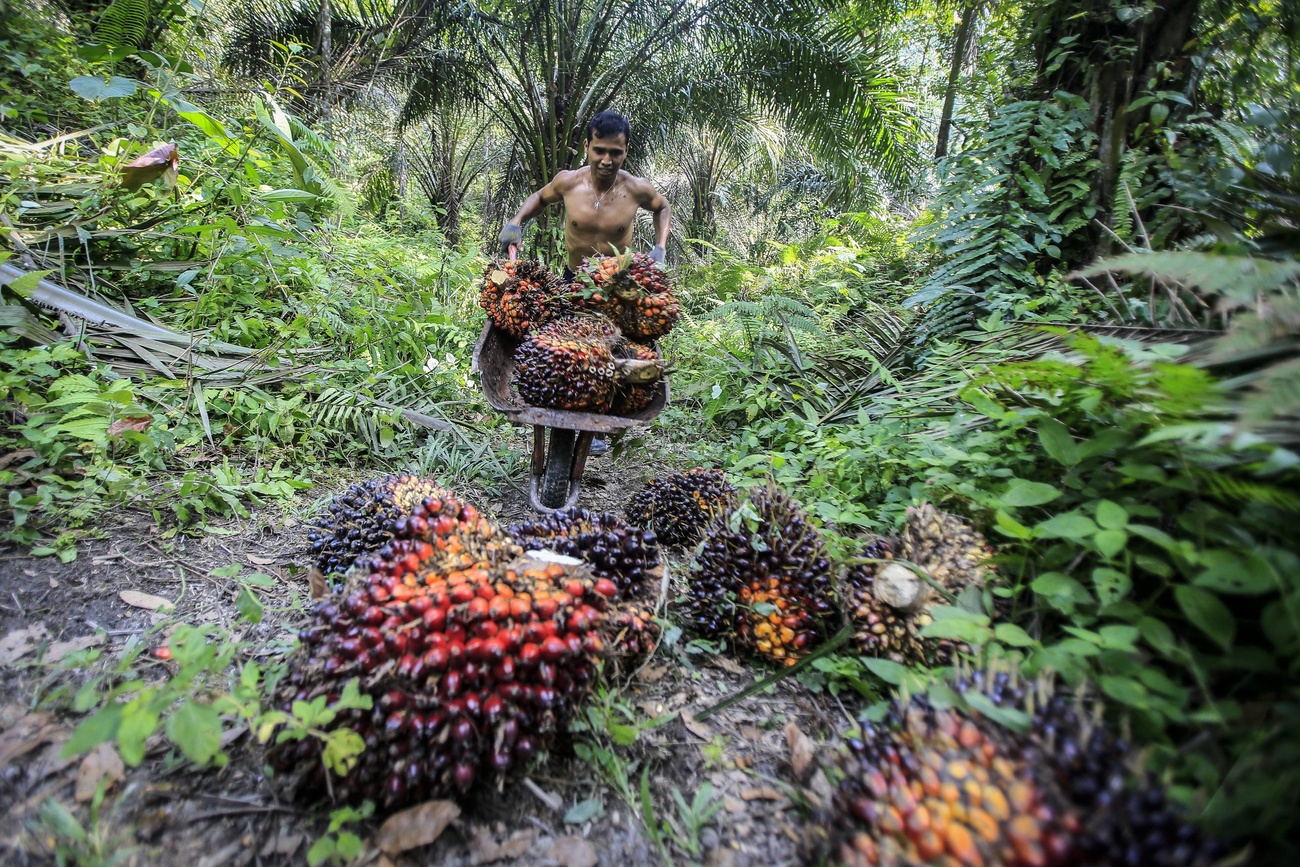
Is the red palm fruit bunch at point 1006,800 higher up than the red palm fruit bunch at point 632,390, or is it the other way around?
the red palm fruit bunch at point 632,390

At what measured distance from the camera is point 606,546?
1.50m

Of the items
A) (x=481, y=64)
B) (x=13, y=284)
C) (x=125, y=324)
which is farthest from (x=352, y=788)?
(x=481, y=64)

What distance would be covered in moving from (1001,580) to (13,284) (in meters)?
3.28

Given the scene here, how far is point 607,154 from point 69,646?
3.15 m

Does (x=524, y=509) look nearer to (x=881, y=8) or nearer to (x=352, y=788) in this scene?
(x=352, y=788)

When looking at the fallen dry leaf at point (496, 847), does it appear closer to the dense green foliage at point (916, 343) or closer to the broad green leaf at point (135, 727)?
the dense green foliage at point (916, 343)

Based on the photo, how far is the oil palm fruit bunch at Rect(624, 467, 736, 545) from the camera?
7.25 ft

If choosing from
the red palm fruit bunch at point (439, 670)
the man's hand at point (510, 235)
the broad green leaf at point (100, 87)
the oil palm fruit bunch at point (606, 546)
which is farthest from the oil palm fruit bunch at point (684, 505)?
the broad green leaf at point (100, 87)

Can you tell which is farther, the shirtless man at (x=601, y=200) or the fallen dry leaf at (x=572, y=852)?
the shirtless man at (x=601, y=200)

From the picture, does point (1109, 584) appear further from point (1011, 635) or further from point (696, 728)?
point (696, 728)

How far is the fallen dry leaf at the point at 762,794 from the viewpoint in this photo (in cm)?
115

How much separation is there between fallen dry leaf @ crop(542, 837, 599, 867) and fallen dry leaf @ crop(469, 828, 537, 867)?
40 millimetres

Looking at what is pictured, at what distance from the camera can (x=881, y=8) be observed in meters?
5.16

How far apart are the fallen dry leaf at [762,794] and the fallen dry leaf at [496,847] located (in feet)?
1.43
